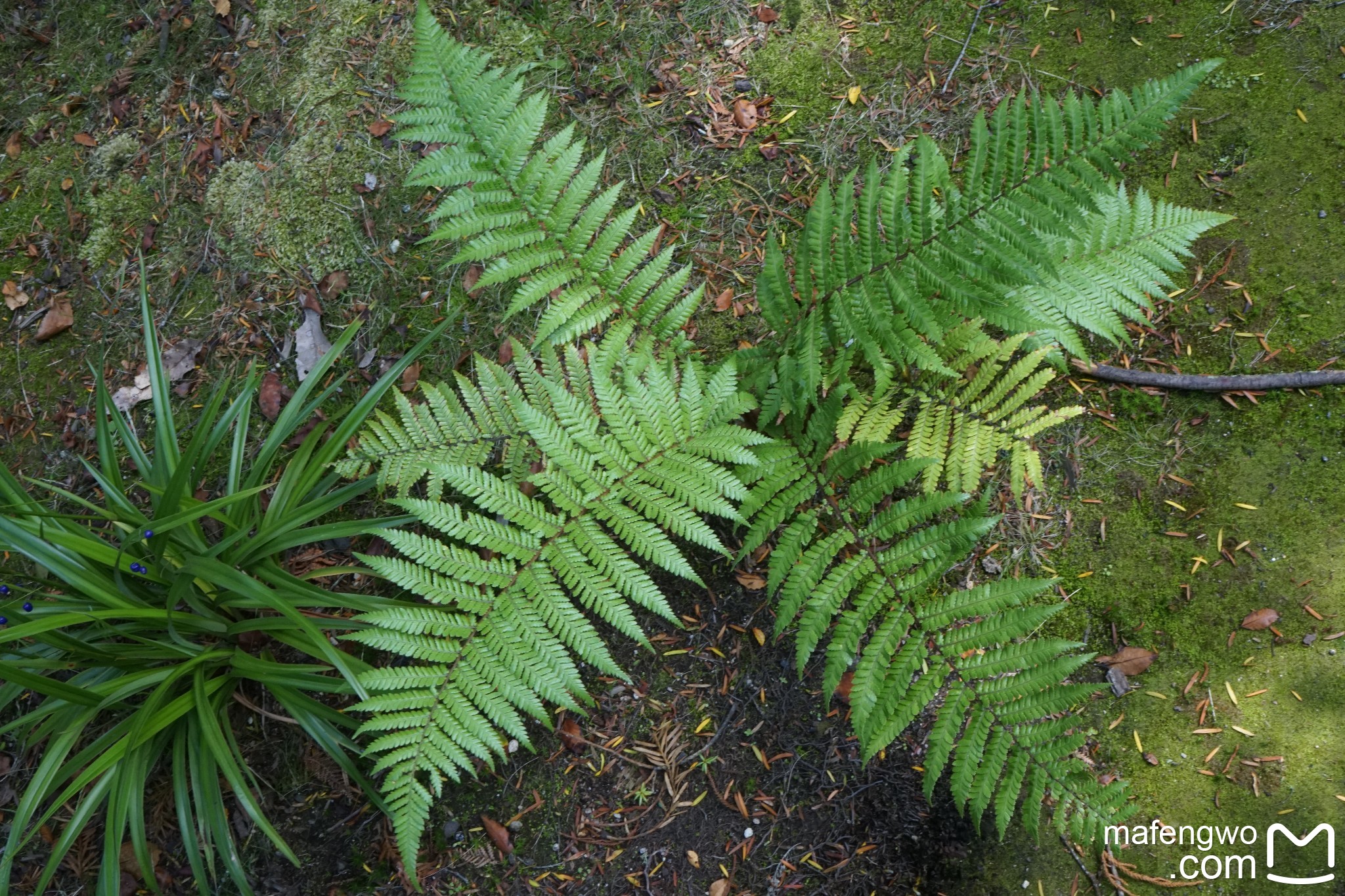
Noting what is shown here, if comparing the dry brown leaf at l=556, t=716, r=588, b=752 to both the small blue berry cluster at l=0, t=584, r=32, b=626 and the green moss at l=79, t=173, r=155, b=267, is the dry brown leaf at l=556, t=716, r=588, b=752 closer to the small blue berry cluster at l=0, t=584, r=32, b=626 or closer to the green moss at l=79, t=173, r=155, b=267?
the small blue berry cluster at l=0, t=584, r=32, b=626

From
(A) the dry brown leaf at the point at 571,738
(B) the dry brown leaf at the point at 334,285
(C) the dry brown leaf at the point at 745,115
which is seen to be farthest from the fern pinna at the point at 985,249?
(B) the dry brown leaf at the point at 334,285

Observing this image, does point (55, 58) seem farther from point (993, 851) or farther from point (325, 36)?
point (993, 851)

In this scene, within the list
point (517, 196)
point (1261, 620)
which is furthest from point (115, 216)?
point (1261, 620)

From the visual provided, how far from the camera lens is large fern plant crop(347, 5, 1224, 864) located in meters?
2.23

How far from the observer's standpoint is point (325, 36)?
11.7ft

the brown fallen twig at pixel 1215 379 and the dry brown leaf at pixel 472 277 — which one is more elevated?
the dry brown leaf at pixel 472 277

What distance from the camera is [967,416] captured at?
8.84 ft

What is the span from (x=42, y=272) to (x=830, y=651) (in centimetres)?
389

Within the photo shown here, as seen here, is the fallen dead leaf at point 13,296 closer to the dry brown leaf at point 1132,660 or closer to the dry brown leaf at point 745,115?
the dry brown leaf at point 745,115

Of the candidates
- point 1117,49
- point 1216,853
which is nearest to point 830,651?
point 1216,853

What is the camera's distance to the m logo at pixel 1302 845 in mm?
2424

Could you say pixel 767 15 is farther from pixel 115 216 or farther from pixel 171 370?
pixel 115 216

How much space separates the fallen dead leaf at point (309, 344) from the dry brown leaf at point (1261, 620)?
359 cm

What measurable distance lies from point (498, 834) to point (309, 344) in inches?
82.6
